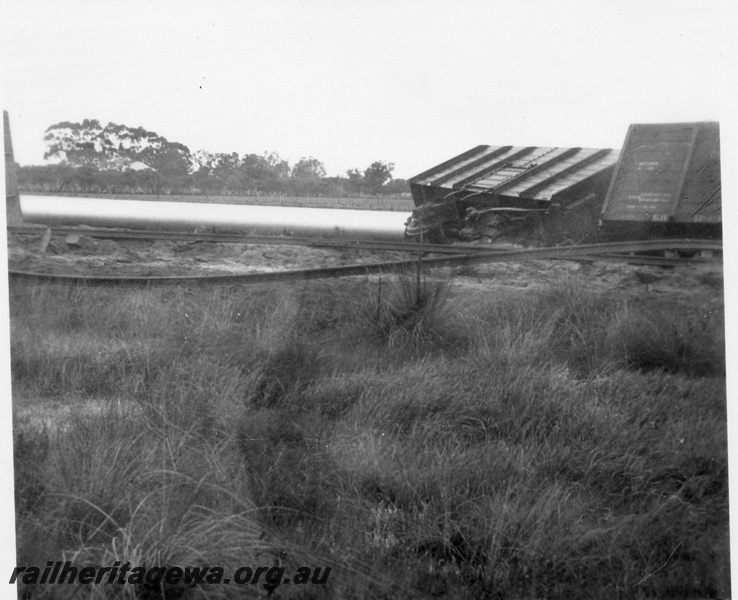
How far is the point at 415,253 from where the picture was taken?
304 cm

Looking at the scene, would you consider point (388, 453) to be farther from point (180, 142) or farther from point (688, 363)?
point (180, 142)

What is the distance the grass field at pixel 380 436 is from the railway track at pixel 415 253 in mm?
63

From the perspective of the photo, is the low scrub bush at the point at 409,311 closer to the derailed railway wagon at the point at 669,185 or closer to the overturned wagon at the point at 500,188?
the overturned wagon at the point at 500,188

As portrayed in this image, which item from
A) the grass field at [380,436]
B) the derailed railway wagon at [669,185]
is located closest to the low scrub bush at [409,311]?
the grass field at [380,436]

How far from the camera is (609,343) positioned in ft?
9.55

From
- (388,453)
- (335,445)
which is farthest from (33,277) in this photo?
(388,453)

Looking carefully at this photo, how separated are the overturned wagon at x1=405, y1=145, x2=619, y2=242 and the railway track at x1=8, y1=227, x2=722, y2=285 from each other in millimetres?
93

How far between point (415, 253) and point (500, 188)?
513 millimetres

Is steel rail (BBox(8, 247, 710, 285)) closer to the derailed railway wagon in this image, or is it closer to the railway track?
the railway track

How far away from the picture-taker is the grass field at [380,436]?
99.3 inches

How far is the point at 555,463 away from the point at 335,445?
3.08ft

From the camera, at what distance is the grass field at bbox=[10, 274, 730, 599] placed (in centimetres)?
252

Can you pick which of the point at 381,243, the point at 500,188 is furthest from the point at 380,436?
the point at 500,188

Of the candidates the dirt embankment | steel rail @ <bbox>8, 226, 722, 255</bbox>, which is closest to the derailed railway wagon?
steel rail @ <bbox>8, 226, 722, 255</bbox>
